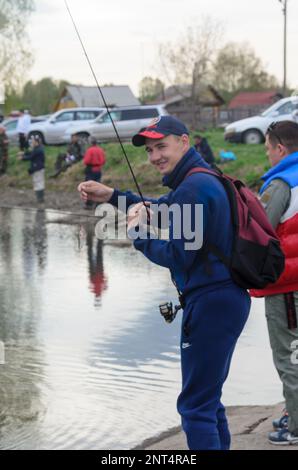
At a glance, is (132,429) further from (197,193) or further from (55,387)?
(197,193)

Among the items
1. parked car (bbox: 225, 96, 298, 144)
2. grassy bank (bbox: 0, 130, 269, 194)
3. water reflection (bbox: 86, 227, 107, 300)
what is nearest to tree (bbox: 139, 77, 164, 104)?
grassy bank (bbox: 0, 130, 269, 194)

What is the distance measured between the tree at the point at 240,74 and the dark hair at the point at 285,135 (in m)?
81.2

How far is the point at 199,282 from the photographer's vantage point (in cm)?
473

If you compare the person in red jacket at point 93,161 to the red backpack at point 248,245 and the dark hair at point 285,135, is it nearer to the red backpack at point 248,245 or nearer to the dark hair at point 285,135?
the dark hair at point 285,135

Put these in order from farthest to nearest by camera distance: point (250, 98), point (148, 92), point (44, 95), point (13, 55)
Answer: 1. point (44, 95)
2. point (148, 92)
3. point (250, 98)
4. point (13, 55)

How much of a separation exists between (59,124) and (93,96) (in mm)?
40944

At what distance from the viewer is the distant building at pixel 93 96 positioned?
68.8 m

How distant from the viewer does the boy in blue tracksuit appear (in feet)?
15.4

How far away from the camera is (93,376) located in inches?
324

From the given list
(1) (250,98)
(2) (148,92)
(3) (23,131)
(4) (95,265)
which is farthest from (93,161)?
(2) (148,92)

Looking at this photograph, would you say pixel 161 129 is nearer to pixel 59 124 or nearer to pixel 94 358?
pixel 94 358

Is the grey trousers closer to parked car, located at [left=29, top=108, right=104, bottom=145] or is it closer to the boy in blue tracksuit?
the boy in blue tracksuit

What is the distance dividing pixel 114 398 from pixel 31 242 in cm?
1040

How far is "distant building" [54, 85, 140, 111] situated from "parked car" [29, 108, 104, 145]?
19.3 meters
